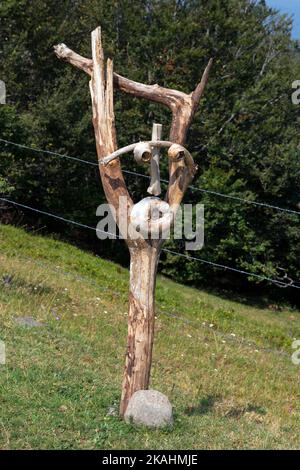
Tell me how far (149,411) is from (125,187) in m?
2.21

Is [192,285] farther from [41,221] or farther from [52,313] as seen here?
[52,313]

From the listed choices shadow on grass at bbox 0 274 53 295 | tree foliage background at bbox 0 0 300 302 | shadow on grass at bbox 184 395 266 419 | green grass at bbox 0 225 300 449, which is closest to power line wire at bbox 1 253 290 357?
green grass at bbox 0 225 300 449

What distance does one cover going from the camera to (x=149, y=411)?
19.8 ft

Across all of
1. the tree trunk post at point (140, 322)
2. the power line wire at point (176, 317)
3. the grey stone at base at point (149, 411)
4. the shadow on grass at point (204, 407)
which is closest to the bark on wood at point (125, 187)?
the tree trunk post at point (140, 322)

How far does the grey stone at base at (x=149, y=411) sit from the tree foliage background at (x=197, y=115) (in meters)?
15.2

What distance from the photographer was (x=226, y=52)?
74.8 feet

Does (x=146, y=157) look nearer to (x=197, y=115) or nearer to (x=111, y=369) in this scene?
(x=111, y=369)

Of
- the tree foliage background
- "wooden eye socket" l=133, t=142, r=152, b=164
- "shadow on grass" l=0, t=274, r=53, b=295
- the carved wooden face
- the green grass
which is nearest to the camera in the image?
the green grass

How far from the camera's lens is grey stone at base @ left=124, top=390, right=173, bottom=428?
6012 millimetres

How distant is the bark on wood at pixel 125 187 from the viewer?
6.31 metres

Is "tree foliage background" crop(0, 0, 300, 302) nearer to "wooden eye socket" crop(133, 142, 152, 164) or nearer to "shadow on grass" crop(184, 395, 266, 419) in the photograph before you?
"shadow on grass" crop(184, 395, 266, 419)

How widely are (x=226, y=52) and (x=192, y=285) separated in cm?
827

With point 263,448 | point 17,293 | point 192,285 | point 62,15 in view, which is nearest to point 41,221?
point 192,285

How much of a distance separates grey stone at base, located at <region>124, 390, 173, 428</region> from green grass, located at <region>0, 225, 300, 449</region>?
0.10 m
